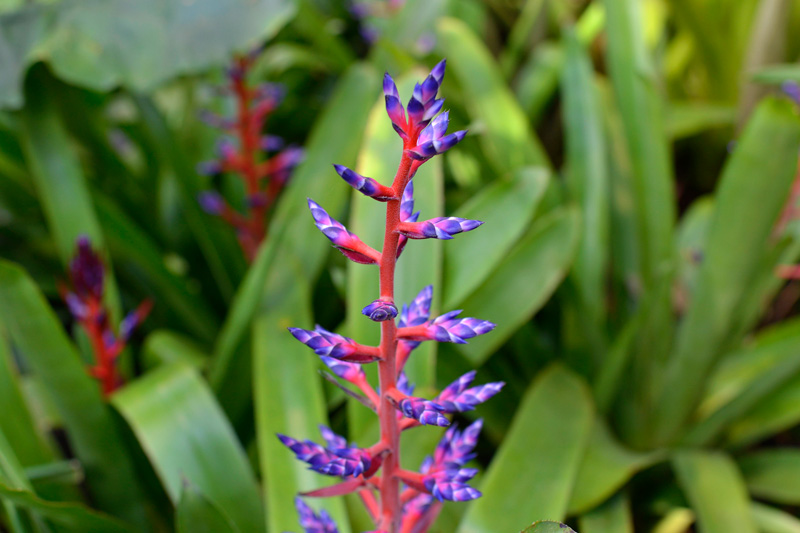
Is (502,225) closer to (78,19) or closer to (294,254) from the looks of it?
(294,254)

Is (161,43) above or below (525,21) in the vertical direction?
above

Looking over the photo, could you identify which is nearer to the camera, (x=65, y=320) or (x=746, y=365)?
(x=746, y=365)

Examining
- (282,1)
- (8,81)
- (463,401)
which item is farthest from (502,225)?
(8,81)

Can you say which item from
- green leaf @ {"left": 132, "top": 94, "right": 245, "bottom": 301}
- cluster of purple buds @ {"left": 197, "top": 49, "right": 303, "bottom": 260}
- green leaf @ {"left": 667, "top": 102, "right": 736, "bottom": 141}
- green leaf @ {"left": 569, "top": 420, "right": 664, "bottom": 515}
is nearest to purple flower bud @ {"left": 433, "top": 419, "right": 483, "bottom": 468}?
green leaf @ {"left": 569, "top": 420, "right": 664, "bottom": 515}

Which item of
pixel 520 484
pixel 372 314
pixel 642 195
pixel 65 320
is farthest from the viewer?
pixel 65 320

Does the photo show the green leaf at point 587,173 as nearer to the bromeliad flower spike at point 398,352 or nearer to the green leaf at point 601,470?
the green leaf at point 601,470

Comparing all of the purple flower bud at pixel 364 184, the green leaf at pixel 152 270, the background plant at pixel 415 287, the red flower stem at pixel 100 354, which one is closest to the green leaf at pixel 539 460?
the background plant at pixel 415 287

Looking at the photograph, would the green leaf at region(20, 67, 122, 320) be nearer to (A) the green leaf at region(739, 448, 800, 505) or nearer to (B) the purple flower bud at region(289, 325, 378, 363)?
(B) the purple flower bud at region(289, 325, 378, 363)
